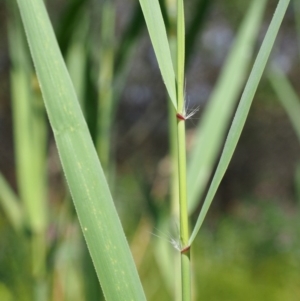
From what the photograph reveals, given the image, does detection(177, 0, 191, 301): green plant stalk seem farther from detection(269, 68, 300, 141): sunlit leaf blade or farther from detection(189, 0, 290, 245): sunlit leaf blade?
detection(269, 68, 300, 141): sunlit leaf blade

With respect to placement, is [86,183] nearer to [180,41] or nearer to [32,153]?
[180,41]

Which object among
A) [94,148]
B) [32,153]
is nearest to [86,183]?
[94,148]

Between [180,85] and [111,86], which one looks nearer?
[180,85]

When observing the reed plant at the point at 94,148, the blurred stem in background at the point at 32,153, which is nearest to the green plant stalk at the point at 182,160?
the reed plant at the point at 94,148

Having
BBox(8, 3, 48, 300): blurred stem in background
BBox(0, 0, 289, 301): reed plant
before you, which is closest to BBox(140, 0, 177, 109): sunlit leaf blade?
BBox(0, 0, 289, 301): reed plant

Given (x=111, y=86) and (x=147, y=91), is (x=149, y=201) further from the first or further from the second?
(x=147, y=91)

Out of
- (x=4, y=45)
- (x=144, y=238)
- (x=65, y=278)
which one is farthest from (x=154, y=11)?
(x=4, y=45)
